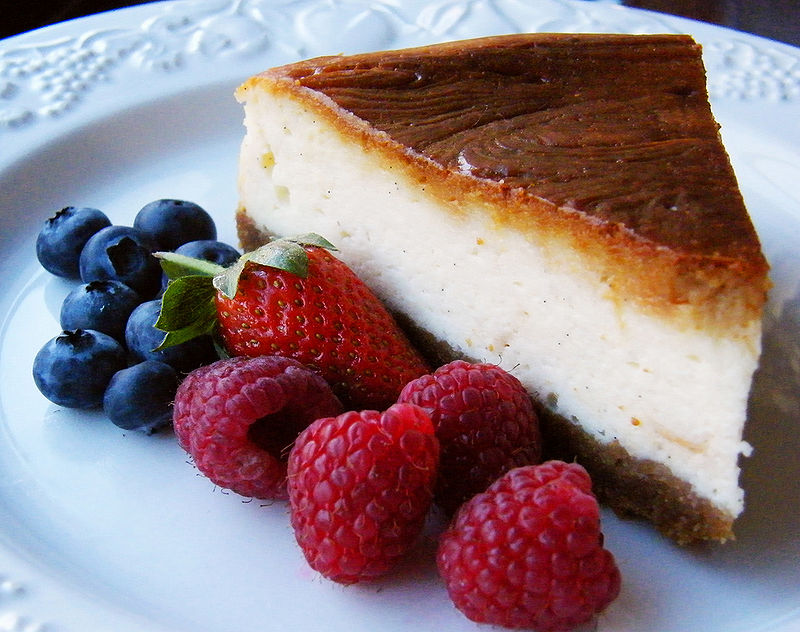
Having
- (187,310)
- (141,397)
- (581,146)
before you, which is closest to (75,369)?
(141,397)

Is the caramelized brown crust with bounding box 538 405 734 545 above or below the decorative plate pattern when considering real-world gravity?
below

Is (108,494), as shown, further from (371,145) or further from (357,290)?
(371,145)

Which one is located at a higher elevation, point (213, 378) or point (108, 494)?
point (213, 378)

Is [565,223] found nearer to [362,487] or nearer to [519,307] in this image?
[519,307]

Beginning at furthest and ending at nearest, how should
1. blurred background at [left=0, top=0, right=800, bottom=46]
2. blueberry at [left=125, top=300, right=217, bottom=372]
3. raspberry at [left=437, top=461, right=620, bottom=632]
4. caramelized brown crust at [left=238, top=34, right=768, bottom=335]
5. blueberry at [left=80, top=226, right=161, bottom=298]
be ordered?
blurred background at [left=0, top=0, right=800, bottom=46]
blueberry at [left=80, top=226, right=161, bottom=298]
blueberry at [left=125, top=300, right=217, bottom=372]
caramelized brown crust at [left=238, top=34, right=768, bottom=335]
raspberry at [left=437, top=461, right=620, bottom=632]

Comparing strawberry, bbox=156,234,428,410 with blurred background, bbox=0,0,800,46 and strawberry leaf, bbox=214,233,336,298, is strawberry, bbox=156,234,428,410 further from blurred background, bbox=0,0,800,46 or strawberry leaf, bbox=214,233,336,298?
blurred background, bbox=0,0,800,46

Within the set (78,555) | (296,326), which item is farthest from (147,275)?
(78,555)

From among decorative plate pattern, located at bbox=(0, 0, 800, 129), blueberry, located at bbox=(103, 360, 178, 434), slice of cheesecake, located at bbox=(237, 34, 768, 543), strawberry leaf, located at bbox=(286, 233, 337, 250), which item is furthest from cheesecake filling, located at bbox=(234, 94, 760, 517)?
decorative plate pattern, located at bbox=(0, 0, 800, 129)
